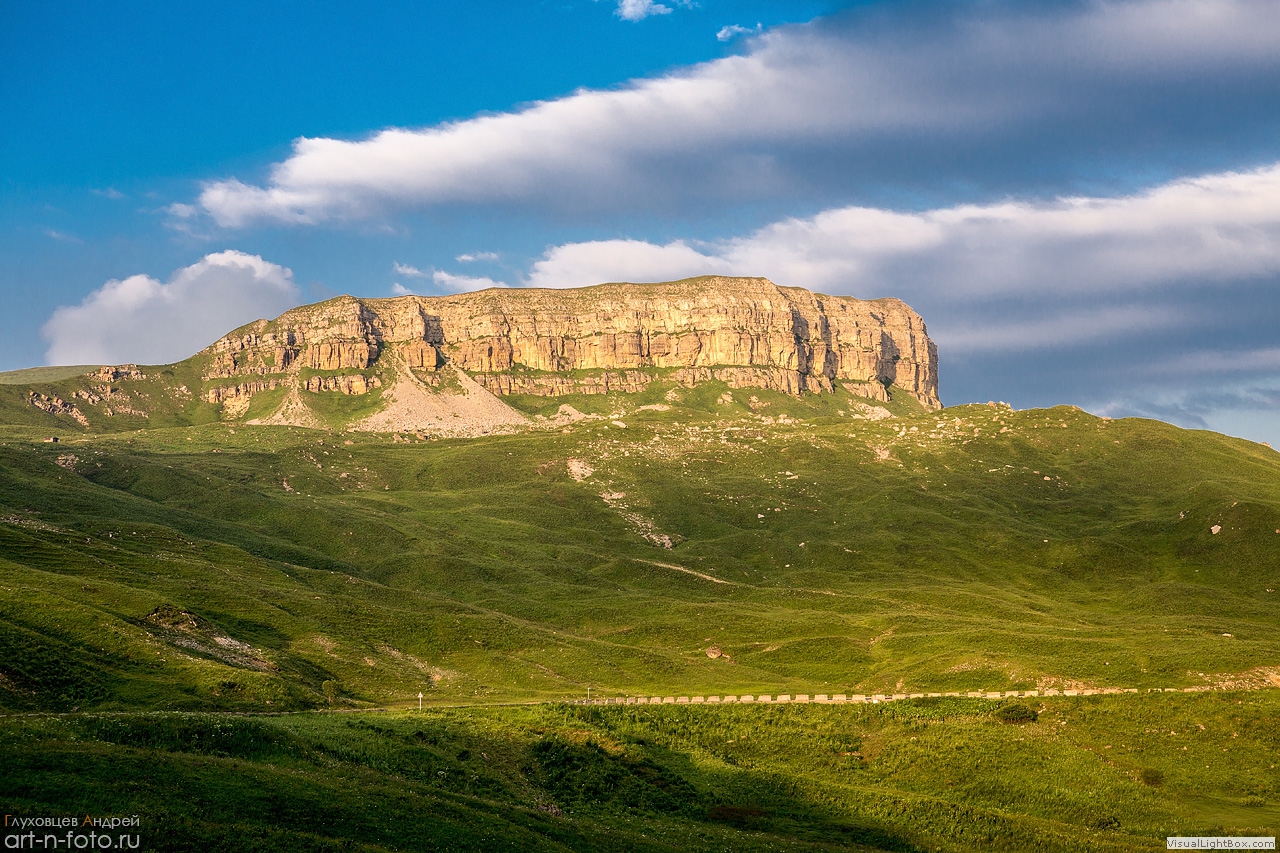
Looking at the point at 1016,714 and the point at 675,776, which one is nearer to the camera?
the point at 675,776

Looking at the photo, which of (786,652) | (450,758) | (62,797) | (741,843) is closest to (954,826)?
(741,843)

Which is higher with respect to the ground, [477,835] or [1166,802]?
[477,835]

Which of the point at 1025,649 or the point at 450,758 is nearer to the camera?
the point at 450,758

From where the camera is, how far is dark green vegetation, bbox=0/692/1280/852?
42406 mm

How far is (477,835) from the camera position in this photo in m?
46.0

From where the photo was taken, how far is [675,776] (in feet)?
219

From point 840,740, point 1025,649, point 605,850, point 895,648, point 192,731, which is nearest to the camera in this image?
point 605,850

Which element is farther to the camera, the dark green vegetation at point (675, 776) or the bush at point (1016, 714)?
the bush at point (1016, 714)

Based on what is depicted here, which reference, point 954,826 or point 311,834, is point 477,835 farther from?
point 954,826

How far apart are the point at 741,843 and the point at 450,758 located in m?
19.8

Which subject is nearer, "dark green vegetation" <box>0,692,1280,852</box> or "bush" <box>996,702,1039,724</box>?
"dark green vegetation" <box>0,692,1280,852</box>

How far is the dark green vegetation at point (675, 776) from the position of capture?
42.4 m

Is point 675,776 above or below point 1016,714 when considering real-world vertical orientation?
above

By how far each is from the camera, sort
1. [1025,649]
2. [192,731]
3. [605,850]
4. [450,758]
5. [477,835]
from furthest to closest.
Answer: [1025,649], [450,758], [192,731], [605,850], [477,835]
